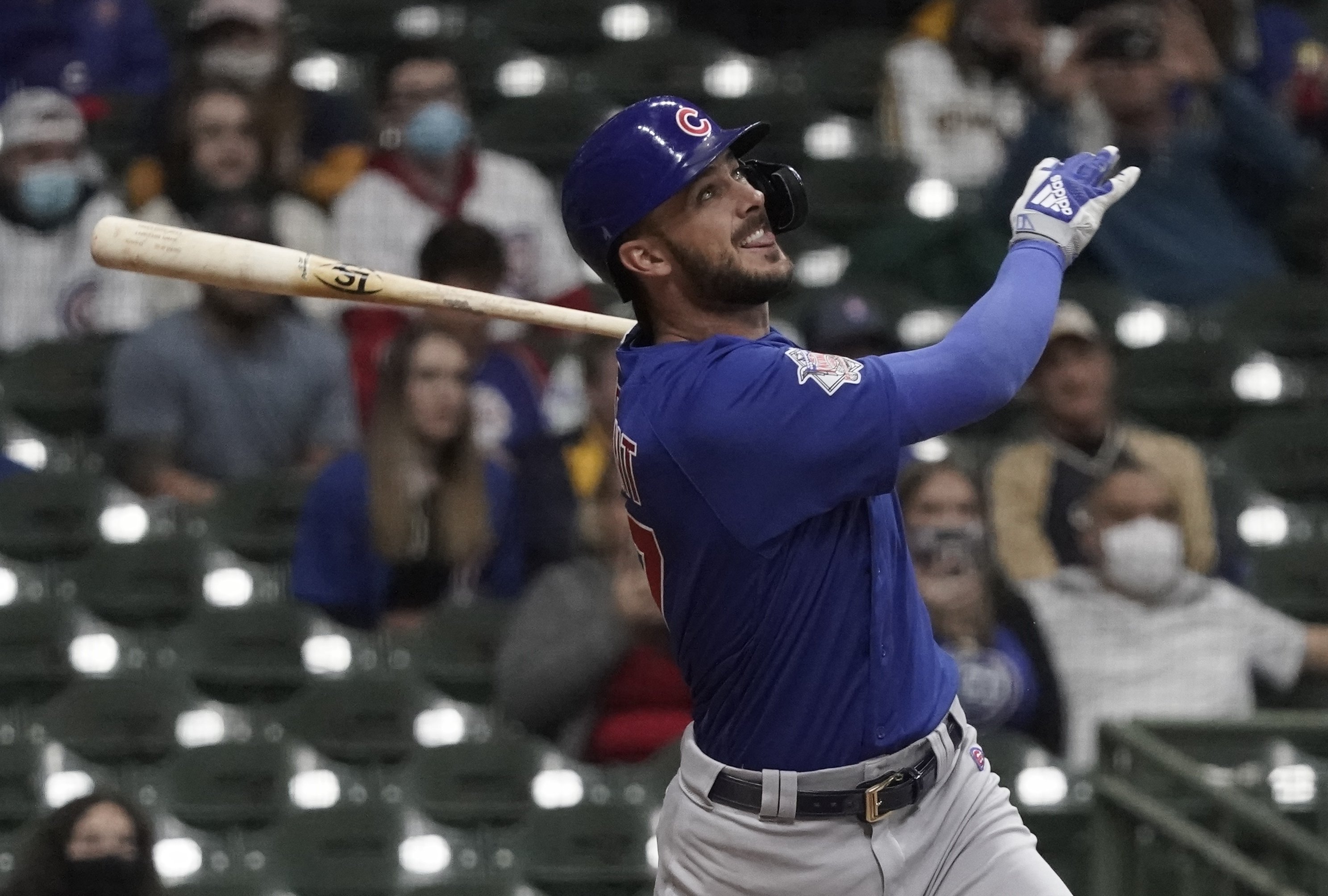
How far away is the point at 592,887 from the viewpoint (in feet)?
14.0

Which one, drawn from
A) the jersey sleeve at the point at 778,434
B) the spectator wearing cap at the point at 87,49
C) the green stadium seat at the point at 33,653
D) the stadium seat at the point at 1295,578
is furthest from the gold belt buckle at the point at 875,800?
the spectator wearing cap at the point at 87,49

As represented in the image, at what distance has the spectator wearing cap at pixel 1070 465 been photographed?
15.0 ft

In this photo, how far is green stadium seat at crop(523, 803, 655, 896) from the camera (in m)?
4.25

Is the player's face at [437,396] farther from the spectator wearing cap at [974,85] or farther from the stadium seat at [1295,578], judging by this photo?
the stadium seat at [1295,578]

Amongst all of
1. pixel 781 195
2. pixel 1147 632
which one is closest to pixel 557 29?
pixel 1147 632

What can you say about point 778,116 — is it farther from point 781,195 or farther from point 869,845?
point 869,845

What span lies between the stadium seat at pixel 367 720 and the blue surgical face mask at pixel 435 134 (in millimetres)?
1375

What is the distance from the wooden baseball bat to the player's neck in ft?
0.86

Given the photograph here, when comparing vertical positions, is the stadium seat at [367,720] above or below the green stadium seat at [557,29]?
below

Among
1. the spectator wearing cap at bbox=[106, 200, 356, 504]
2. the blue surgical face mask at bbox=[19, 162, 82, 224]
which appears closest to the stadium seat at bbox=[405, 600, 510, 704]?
the spectator wearing cap at bbox=[106, 200, 356, 504]

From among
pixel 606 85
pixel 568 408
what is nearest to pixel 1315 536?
pixel 568 408

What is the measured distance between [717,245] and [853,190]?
3161 millimetres

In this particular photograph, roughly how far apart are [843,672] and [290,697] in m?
2.34

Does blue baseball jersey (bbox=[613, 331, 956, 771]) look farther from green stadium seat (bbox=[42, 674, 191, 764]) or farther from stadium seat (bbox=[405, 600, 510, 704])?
green stadium seat (bbox=[42, 674, 191, 764])
